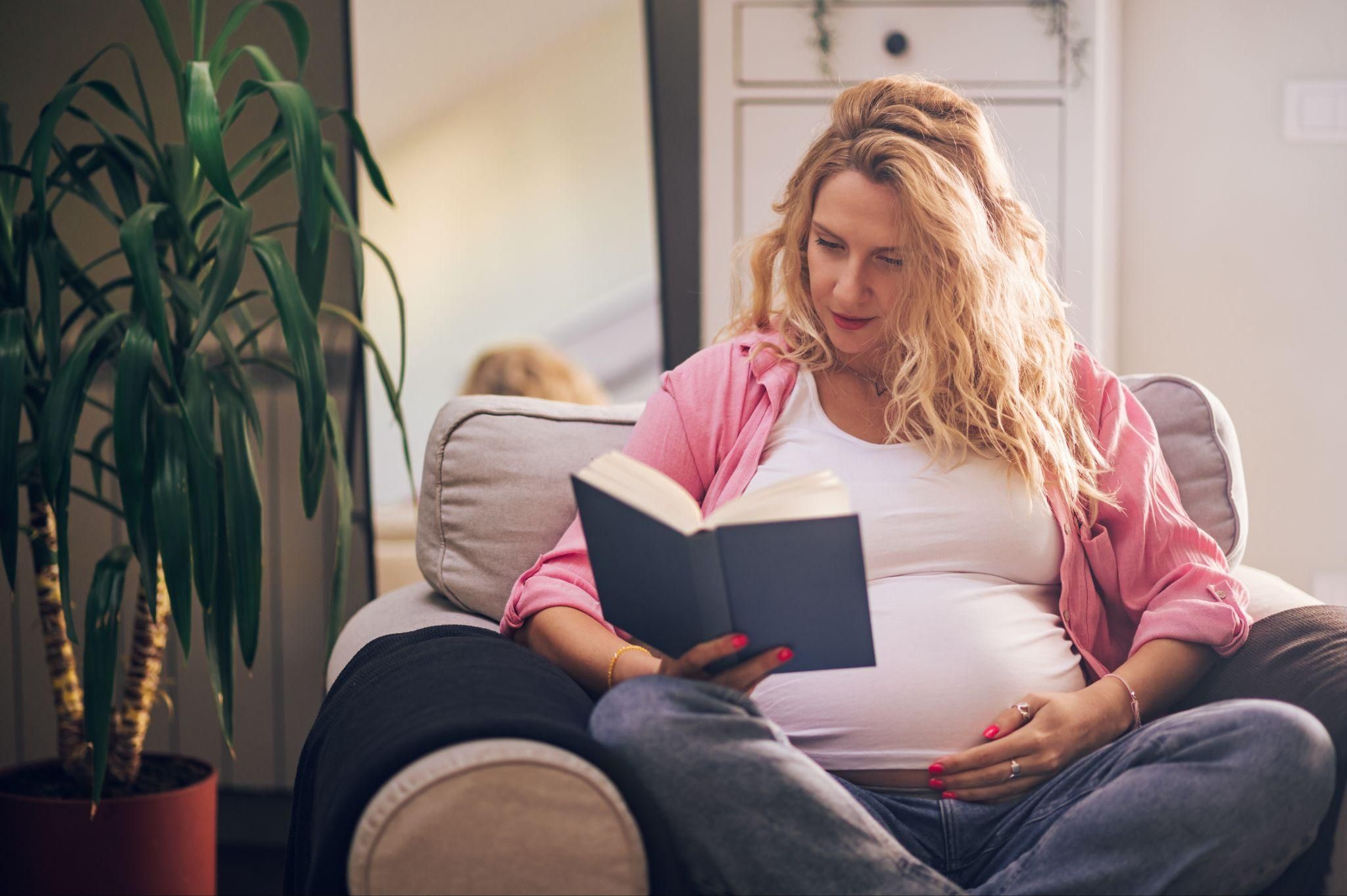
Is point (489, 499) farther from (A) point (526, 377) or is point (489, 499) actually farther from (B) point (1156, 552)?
Answer: (A) point (526, 377)

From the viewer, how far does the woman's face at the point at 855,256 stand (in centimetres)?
133

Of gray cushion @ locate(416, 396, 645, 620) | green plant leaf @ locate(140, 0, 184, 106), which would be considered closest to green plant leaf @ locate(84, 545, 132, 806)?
gray cushion @ locate(416, 396, 645, 620)

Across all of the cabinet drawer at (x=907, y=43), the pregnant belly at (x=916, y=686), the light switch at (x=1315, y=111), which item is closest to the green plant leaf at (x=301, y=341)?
the pregnant belly at (x=916, y=686)

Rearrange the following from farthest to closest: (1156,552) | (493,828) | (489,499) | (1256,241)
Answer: (1256,241), (489,499), (1156,552), (493,828)

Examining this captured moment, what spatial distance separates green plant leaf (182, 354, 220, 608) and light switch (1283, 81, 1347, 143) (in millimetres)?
2304

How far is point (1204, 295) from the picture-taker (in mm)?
2691

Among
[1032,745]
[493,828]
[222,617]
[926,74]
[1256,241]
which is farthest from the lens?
[1256,241]

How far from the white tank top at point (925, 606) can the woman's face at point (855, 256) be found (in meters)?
0.10

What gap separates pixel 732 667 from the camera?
1.04m

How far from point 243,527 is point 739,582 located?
0.80 meters

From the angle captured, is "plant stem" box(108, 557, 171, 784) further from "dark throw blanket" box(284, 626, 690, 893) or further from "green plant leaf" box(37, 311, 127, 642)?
"dark throw blanket" box(284, 626, 690, 893)

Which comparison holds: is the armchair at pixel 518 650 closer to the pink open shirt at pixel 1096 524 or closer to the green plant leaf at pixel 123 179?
the pink open shirt at pixel 1096 524

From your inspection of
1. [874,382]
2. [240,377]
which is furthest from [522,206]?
[874,382]

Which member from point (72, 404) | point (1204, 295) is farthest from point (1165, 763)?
point (1204, 295)
